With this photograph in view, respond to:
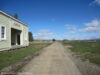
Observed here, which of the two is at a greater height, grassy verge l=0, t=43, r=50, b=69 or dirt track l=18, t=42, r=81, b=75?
grassy verge l=0, t=43, r=50, b=69

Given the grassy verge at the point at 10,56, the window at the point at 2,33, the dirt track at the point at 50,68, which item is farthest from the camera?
the window at the point at 2,33

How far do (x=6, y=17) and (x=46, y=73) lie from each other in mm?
12715

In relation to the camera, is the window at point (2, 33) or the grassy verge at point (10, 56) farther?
the window at point (2, 33)

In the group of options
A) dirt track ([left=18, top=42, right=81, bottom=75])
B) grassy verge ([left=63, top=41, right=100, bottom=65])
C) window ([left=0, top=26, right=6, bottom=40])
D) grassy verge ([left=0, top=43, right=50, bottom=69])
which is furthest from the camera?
window ([left=0, top=26, right=6, bottom=40])

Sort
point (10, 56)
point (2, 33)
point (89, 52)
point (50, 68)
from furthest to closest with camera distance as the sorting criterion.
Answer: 1. point (89, 52)
2. point (2, 33)
3. point (10, 56)
4. point (50, 68)

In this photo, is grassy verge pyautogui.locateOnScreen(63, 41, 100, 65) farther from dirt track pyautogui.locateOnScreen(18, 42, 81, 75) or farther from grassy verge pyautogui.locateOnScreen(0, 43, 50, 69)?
grassy verge pyautogui.locateOnScreen(0, 43, 50, 69)

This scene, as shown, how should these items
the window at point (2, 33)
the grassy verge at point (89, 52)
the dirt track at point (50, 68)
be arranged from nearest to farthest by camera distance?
the dirt track at point (50, 68), the grassy verge at point (89, 52), the window at point (2, 33)

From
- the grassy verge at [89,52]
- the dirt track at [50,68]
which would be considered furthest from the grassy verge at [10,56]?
the grassy verge at [89,52]

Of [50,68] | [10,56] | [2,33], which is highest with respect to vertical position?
[2,33]

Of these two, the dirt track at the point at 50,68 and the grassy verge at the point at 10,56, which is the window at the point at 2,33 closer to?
the grassy verge at the point at 10,56

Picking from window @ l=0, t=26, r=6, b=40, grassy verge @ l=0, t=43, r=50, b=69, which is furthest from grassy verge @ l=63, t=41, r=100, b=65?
window @ l=0, t=26, r=6, b=40

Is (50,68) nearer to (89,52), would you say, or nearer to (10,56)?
(10,56)

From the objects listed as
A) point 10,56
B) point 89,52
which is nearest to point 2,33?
point 10,56

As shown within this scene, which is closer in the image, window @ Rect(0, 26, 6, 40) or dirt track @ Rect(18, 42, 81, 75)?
dirt track @ Rect(18, 42, 81, 75)
